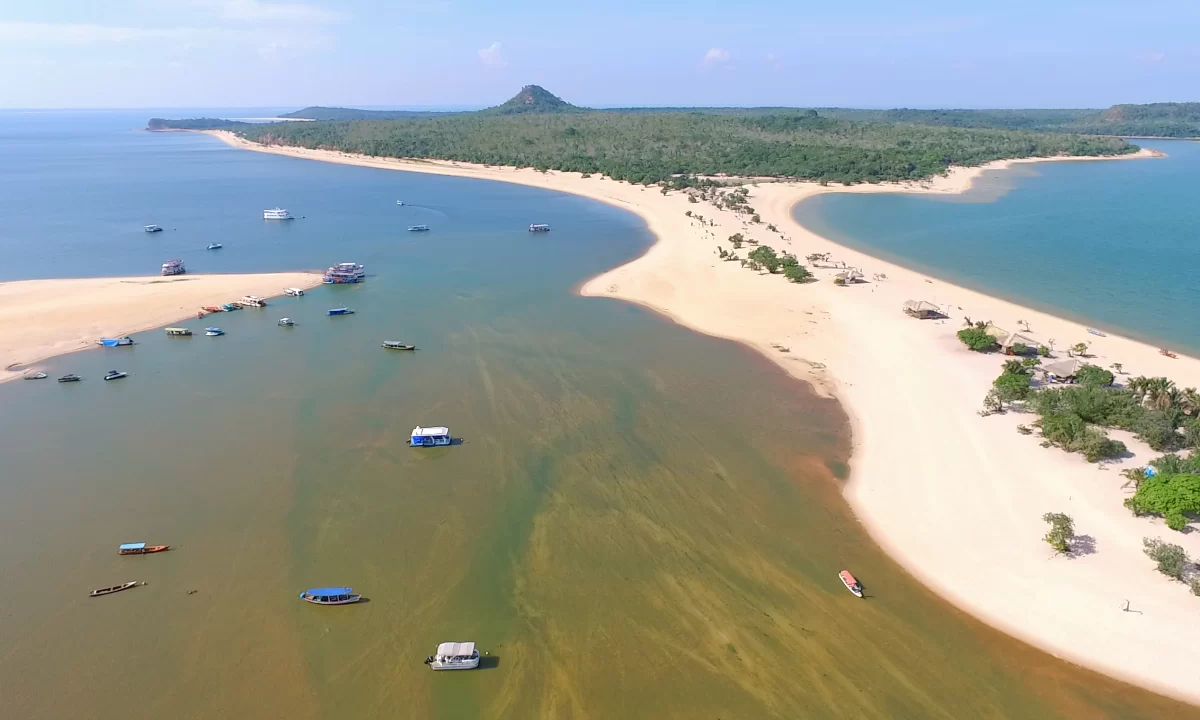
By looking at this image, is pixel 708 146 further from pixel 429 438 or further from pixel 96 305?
pixel 429 438

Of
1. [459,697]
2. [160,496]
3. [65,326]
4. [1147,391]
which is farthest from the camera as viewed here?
[65,326]

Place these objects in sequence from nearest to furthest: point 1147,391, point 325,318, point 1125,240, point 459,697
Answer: point 459,697 < point 1147,391 < point 325,318 < point 1125,240

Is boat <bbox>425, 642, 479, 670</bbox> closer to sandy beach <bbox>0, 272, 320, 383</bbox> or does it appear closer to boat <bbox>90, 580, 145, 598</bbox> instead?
boat <bbox>90, 580, 145, 598</bbox>

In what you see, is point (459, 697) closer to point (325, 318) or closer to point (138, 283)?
point (325, 318)

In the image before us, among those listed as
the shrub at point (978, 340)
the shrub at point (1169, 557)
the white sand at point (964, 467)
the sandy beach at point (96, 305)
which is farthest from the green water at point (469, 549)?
the shrub at point (978, 340)

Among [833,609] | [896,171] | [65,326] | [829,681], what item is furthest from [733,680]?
[896,171]

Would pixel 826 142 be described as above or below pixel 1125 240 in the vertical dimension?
above

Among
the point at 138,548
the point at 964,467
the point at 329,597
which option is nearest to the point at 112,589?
the point at 138,548

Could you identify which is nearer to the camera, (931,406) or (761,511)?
(761,511)
